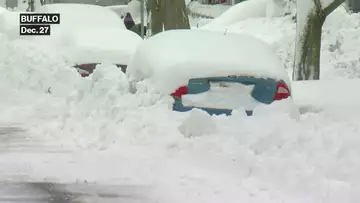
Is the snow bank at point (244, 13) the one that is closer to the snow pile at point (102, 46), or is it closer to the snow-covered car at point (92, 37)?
the snow-covered car at point (92, 37)

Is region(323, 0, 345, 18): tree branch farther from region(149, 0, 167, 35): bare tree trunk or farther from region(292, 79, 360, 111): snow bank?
region(149, 0, 167, 35): bare tree trunk

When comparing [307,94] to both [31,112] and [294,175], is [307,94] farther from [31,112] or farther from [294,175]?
[294,175]

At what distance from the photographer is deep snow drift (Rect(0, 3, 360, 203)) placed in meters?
5.32

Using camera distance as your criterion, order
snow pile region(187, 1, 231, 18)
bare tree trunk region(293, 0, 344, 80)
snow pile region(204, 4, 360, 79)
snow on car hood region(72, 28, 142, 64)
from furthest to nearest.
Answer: snow pile region(187, 1, 231, 18) → snow pile region(204, 4, 360, 79) → bare tree trunk region(293, 0, 344, 80) → snow on car hood region(72, 28, 142, 64)

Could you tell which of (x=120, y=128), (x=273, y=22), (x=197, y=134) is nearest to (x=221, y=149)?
(x=197, y=134)

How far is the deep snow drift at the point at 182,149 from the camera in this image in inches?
210

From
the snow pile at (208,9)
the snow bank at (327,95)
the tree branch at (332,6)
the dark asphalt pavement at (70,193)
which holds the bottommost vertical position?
the snow pile at (208,9)

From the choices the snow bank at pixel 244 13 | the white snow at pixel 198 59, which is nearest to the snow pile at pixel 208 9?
the snow bank at pixel 244 13

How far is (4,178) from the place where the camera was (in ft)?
19.1

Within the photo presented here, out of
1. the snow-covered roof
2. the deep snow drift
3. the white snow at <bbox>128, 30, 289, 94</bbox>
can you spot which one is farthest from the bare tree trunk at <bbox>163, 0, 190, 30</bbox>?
the white snow at <bbox>128, 30, 289, 94</bbox>

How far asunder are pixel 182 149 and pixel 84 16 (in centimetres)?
941

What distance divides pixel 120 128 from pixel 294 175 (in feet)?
8.66

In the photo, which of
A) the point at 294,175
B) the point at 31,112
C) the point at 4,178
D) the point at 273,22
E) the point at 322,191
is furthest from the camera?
the point at 273,22

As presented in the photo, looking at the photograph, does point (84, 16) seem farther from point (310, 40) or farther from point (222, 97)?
point (222, 97)
